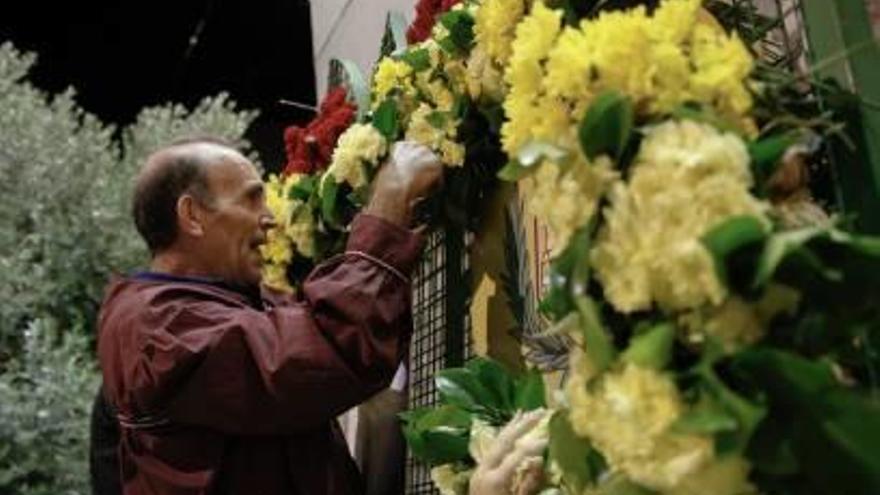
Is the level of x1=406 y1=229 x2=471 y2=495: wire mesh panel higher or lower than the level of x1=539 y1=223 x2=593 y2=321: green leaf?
higher

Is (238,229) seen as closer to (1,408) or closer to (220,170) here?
(220,170)

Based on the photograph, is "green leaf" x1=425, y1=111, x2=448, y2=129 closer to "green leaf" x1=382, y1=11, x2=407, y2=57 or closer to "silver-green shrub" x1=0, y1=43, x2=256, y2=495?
"green leaf" x1=382, y1=11, x2=407, y2=57

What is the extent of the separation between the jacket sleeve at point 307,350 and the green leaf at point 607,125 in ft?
1.85

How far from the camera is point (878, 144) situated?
2.95 feet

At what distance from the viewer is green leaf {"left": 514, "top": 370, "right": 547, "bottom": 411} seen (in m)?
A: 1.23

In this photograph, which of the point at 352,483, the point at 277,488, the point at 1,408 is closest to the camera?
the point at 277,488

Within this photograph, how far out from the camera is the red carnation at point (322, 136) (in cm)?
188

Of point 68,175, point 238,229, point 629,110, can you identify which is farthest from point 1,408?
point 629,110

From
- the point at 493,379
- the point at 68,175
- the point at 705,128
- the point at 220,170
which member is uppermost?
the point at 68,175

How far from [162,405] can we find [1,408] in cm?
193

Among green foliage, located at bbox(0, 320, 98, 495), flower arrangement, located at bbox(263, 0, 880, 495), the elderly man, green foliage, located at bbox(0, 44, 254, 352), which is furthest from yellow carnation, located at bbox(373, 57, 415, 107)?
green foliage, located at bbox(0, 44, 254, 352)

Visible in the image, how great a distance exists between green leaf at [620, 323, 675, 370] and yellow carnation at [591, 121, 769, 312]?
0.06 ft

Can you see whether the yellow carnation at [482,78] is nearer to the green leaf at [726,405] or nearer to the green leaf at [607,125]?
the green leaf at [607,125]

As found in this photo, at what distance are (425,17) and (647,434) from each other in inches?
40.1
